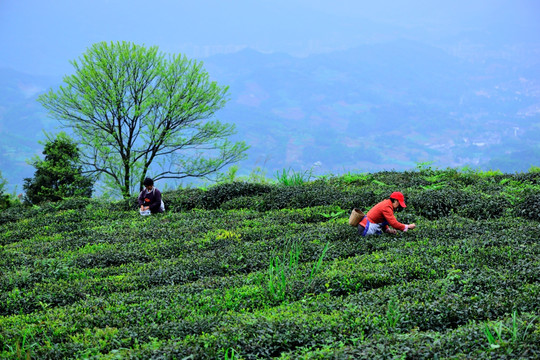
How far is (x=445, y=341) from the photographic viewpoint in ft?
17.8

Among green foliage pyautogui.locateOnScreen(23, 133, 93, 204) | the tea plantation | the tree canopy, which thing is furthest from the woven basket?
green foliage pyautogui.locateOnScreen(23, 133, 93, 204)

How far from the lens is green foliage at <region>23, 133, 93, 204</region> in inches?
1187

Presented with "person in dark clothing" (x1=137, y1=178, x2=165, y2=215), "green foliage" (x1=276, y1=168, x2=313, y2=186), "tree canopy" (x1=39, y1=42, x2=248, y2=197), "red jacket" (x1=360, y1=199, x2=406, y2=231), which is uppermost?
"tree canopy" (x1=39, y1=42, x2=248, y2=197)

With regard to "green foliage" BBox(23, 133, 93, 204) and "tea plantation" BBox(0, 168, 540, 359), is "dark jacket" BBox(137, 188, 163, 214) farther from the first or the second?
"green foliage" BBox(23, 133, 93, 204)

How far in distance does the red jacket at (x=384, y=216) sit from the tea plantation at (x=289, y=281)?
0.38 m

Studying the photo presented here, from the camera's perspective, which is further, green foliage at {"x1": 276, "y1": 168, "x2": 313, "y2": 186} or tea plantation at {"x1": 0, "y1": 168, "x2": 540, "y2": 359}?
green foliage at {"x1": 276, "y1": 168, "x2": 313, "y2": 186}

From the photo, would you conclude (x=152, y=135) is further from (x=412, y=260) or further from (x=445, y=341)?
(x=445, y=341)

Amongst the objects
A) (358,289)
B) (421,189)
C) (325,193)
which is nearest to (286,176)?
(325,193)

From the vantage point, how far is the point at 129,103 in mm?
29984

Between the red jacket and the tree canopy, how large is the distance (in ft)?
70.1

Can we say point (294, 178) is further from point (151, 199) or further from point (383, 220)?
point (383, 220)

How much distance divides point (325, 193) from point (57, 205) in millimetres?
11202

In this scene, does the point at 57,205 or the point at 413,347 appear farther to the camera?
the point at 57,205

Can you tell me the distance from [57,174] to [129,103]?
680 cm
